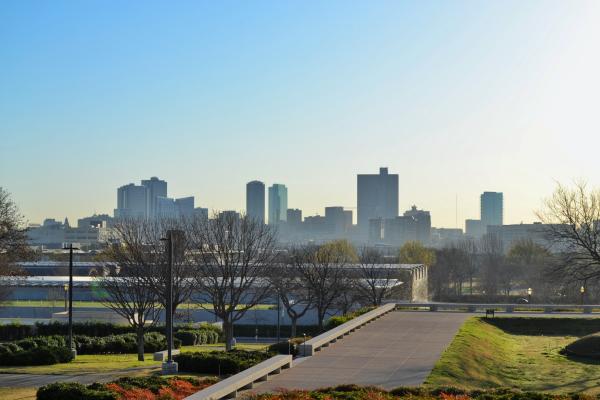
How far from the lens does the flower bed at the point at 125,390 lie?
19.6 meters

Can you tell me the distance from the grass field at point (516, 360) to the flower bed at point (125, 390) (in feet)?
22.1

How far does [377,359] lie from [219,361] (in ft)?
17.2

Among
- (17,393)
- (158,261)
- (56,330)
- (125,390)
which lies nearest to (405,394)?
(125,390)

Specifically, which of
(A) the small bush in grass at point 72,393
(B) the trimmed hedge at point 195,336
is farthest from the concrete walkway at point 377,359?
(B) the trimmed hedge at point 195,336

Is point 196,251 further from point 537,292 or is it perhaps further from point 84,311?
point 537,292

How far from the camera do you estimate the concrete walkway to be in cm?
2320

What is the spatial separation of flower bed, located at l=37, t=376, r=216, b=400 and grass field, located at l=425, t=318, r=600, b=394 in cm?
674

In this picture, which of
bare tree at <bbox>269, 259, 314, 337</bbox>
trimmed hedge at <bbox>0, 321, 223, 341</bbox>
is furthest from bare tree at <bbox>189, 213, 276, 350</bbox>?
trimmed hedge at <bbox>0, 321, 223, 341</bbox>

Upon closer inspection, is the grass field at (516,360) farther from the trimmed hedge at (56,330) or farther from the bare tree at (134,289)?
the trimmed hedge at (56,330)

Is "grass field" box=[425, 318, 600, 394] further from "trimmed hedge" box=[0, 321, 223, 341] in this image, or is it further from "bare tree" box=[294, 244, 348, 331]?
"trimmed hedge" box=[0, 321, 223, 341]

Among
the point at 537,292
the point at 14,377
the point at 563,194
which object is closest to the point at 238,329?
the point at 563,194

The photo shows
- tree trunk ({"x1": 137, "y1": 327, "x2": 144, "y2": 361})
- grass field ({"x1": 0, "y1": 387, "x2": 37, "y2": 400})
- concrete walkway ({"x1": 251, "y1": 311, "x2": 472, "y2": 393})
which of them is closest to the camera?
concrete walkway ({"x1": 251, "y1": 311, "x2": 472, "y2": 393})

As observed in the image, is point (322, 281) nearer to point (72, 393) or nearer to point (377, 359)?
point (377, 359)

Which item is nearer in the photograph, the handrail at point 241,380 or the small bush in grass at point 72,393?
the handrail at point 241,380
